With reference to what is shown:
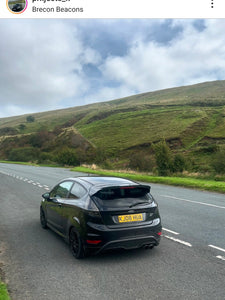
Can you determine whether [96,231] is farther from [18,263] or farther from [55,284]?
[18,263]

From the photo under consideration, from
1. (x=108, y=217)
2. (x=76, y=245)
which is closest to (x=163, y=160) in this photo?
(x=76, y=245)

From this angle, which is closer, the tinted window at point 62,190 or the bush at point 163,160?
the tinted window at point 62,190

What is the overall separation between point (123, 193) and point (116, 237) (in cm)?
86

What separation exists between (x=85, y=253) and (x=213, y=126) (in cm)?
7631

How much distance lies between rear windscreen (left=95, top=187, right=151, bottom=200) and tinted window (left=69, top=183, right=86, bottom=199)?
1.55 ft

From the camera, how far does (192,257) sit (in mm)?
5328

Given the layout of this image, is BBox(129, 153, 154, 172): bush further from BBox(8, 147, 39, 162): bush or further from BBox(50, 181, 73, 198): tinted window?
BBox(8, 147, 39, 162): bush

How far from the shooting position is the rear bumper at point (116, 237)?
5066 millimetres

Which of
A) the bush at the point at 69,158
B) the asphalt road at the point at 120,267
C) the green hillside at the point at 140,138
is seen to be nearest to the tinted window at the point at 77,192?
the asphalt road at the point at 120,267

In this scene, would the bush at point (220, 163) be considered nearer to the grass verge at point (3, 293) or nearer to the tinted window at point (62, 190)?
the tinted window at point (62, 190)

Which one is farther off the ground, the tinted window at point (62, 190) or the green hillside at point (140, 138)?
the green hillside at point (140, 138)

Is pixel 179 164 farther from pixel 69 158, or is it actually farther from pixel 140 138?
pixel 140 138

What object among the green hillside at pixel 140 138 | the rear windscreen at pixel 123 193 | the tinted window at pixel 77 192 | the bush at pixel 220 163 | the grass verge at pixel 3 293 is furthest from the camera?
the green hillside at pixel 140 138

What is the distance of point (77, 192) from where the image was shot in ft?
19.6
